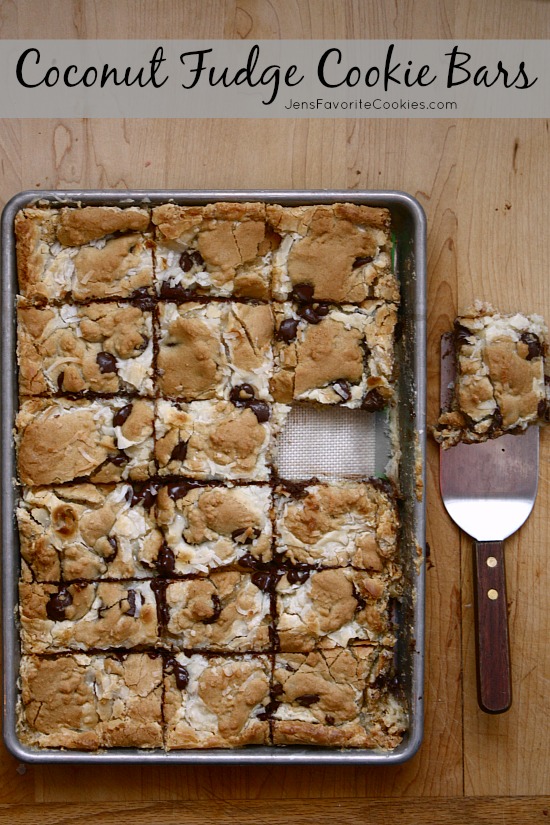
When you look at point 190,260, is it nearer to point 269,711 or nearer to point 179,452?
point 179,452

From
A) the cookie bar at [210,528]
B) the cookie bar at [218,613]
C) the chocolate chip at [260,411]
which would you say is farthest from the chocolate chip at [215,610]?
the chocolate chip at [260,411]

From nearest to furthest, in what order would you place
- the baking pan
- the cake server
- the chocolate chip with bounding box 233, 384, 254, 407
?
the baking pan, the chocolate chip with bounding box 233, 384, 254, 407, the cake server

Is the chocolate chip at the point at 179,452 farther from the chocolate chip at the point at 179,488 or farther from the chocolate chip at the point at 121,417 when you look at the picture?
the chocolate chip at the point at 121,417

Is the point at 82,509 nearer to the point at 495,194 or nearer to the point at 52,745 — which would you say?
the point at 52,745

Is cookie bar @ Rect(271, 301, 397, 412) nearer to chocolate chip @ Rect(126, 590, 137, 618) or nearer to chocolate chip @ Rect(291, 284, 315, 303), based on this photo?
chocolate chip @ Rect(291, 284, 315, 303)

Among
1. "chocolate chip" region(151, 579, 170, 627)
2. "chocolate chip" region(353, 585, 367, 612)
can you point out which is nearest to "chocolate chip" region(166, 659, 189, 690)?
"chocolate chip" region(151, 579, 170, 627)

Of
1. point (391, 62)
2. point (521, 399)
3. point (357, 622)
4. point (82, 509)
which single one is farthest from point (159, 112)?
point (357, 622)

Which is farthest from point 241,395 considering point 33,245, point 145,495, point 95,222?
point 33,245
